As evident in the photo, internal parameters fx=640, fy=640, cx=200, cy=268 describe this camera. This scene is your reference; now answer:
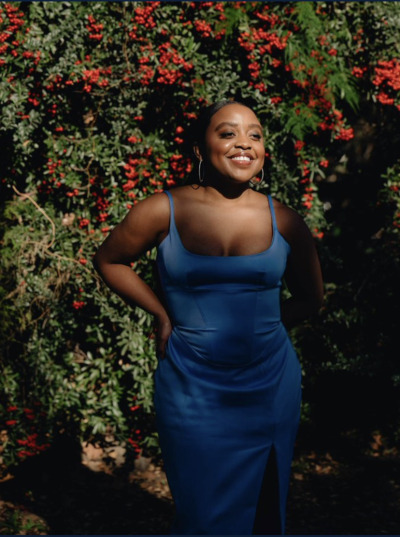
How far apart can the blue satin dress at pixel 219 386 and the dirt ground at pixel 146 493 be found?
1.87 m

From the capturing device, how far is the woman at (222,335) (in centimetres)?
218

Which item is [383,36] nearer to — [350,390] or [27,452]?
[350,390]

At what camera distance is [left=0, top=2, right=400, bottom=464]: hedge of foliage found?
3775 mm

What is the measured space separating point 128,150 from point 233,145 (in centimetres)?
184

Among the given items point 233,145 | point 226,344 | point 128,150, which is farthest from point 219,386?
point 128,150

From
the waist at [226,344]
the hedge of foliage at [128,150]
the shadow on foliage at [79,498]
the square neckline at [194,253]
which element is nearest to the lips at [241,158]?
the square neckline at [194,253]


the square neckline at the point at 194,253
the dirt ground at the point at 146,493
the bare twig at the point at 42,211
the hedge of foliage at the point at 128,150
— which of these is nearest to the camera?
the square neckline at the point at 194,253

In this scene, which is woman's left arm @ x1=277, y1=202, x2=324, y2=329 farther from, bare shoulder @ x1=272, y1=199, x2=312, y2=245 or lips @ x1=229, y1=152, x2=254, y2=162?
lips @ x1=229, y1=152, x2=254, y2=162

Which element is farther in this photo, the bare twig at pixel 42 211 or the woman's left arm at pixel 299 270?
the bare twig at pixel 42 211

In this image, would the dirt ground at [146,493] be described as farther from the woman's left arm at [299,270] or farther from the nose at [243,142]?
the nose at [243,142]

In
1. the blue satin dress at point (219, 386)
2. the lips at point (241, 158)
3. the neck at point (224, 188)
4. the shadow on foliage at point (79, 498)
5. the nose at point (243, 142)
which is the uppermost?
the nose at point (243, 142)

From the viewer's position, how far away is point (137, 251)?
7.61ft

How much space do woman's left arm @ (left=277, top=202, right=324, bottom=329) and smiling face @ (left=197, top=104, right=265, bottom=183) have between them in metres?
0.24

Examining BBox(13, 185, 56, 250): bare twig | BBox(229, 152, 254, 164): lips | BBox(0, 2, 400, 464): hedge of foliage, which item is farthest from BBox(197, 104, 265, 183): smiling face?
BBox(13, 185, 56, 250): bare twig
